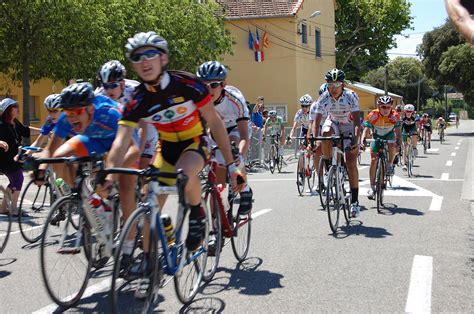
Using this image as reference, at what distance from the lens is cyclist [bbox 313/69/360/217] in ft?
27.8

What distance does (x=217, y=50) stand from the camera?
97.5 feet

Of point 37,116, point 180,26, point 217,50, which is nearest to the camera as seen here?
point 37,116

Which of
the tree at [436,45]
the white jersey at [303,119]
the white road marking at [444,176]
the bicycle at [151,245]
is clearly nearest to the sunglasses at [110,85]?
the bicycle at [151,245]

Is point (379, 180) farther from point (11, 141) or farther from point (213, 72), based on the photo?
point (11, 141)

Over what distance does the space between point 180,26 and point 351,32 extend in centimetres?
2671

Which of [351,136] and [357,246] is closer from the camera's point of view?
[357,246]

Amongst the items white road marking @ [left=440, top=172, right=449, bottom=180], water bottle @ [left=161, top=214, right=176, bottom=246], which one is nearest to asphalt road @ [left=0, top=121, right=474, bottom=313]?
water bottle @ [left=161, top=214, right=176, bottom=246]

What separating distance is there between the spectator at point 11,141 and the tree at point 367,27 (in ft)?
140

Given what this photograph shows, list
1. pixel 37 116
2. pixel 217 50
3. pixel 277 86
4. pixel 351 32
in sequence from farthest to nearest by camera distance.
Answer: pixel 351 32 → pixel 277 86 → pixel 217 50 → pixel 37 116

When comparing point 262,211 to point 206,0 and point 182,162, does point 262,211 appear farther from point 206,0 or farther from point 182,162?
point 206,0

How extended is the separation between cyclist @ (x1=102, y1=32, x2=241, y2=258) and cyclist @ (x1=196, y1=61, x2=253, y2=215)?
42.1 inches

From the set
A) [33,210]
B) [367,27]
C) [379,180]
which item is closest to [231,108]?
[33,210]

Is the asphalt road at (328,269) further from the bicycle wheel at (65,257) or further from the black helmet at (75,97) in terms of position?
the black helmet at (75,97)

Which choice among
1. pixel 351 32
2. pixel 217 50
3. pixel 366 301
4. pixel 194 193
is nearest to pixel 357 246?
pixel 366 301
